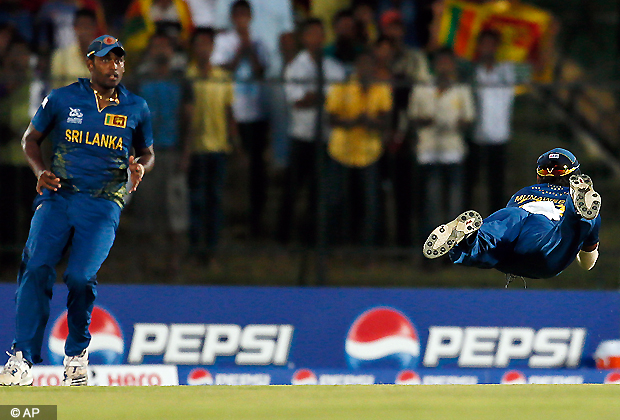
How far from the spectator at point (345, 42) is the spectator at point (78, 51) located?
2.68 m

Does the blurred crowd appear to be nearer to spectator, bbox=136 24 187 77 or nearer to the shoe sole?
spectator, bbox=136 24 187 77

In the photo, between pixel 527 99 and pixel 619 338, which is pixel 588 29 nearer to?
pixel 527 99

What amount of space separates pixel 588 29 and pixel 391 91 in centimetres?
408

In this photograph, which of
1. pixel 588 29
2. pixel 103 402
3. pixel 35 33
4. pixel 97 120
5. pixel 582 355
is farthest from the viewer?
pixel 588 29

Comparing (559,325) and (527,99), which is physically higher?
(527,99)

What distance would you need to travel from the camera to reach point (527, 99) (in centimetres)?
1264

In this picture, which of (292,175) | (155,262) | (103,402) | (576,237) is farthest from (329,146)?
(103,402)

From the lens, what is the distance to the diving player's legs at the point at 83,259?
26.9ft

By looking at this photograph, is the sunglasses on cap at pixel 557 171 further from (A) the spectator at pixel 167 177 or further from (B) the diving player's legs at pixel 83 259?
(A) the spectator at pixel 167 177

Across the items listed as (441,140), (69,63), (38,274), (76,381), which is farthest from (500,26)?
(76,381)

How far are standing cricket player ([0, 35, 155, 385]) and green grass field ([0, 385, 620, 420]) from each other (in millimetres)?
644

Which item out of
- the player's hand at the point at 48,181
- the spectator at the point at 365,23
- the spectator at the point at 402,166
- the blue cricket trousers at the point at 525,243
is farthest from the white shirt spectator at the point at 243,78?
the player's hand at the point at 48,181

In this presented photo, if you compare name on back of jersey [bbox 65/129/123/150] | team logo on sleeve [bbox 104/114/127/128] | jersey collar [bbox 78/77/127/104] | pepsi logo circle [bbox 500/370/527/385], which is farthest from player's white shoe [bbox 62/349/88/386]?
pepsi logo circle [bbox 500/370/527/385]

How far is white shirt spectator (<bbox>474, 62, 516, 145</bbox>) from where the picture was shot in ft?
40.6
